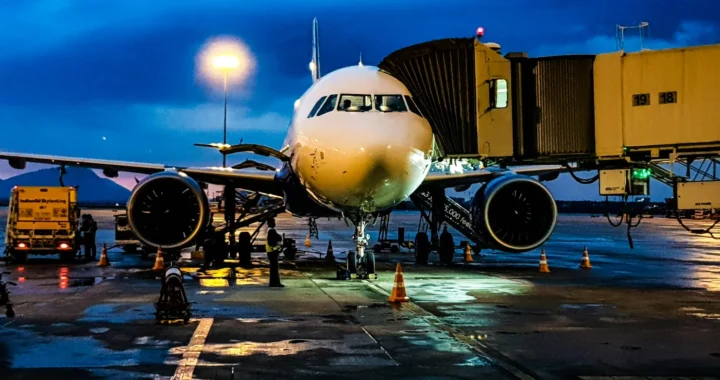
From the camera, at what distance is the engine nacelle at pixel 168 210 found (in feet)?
63.6

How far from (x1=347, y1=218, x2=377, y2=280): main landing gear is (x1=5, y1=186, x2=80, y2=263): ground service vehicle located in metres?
10.8

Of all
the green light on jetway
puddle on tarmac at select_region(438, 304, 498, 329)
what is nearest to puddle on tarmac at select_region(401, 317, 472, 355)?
puddle on tarmac at select_region(438, 304, 498, 329)

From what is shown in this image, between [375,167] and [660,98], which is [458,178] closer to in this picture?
[375,167]

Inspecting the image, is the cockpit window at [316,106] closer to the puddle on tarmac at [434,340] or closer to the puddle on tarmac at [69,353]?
the puddle on tarmac at [434,340]

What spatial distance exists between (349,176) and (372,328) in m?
4.80

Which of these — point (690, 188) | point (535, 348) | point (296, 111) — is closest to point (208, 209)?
point (296, 111)

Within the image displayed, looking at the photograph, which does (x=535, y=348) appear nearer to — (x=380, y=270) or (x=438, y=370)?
(x=438, y=370)

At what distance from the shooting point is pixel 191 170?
21469mm

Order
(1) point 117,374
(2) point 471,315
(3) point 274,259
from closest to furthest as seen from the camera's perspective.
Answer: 1. (1) point 117,374
2. (2) point 471,315
3. (3) point 274,259

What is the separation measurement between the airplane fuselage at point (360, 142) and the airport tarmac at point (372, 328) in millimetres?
1882

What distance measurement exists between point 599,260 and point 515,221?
608cm

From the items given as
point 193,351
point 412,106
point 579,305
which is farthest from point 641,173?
point 193,351

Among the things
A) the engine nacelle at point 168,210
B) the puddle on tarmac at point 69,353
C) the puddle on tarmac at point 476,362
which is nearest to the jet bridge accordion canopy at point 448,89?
the engine nacelle at point 168,210

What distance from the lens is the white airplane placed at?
14477 millimetres
